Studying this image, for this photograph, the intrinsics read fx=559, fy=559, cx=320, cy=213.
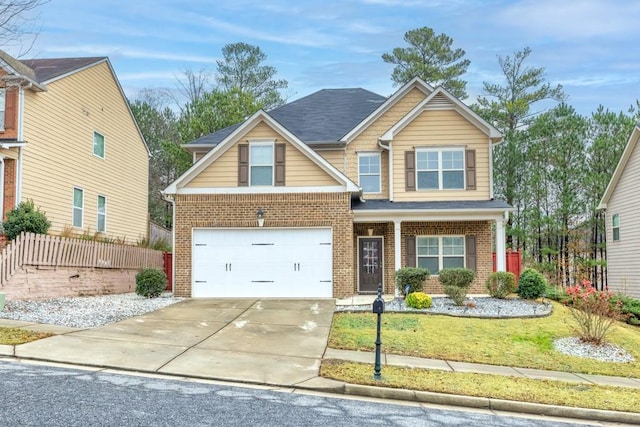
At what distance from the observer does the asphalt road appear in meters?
5.56

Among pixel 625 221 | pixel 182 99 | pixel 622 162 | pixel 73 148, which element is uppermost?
pixel 182 99

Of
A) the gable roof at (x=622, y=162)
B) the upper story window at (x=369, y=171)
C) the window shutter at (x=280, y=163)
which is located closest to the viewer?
the window shutter at (x=280, y=163)

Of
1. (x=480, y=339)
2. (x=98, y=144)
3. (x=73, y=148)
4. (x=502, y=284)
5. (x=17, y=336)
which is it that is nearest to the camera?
(x=17, y=336)

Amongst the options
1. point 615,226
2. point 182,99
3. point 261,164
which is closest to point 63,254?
point 261,164

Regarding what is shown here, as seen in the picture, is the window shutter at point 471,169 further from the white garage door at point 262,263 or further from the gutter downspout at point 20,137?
the gutter downspout at point 20,137

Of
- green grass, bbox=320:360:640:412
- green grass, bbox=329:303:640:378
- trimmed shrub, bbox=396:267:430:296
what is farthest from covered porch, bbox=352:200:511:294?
green grass, bbox=320:360:640:412

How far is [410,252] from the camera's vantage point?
18016 millimetres

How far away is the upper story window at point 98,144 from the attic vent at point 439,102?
13.0m

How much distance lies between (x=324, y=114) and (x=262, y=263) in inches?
294

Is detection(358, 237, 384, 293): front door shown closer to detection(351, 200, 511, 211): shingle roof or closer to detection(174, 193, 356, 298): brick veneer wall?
detection(351, 200, 511, 211): shingle roof

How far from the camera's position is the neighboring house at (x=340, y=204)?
53.7 feet

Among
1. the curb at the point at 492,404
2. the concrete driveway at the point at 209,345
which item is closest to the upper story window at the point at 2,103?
the concrete driveway at the point at 209,345

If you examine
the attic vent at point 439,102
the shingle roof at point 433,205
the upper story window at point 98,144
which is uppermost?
the attic vent at point 439,102

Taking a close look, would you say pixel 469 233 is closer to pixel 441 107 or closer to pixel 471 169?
pixel 471 169
